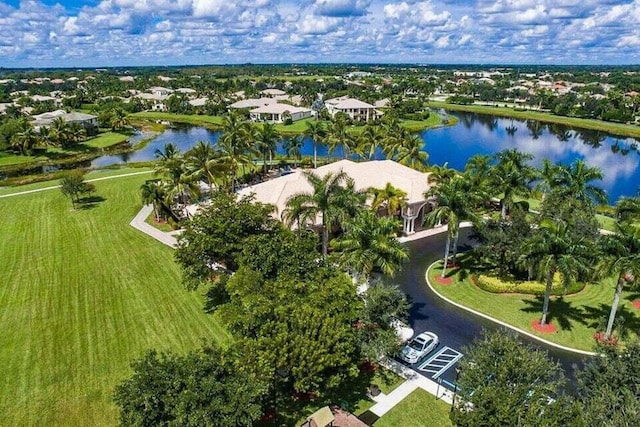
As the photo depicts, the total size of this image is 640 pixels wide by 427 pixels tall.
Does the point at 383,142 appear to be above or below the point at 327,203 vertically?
below

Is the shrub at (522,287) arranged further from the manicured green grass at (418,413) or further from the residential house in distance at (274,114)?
the residential house in distance at (274,114)

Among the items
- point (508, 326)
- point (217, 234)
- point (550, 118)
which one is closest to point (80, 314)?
point (217, 234)

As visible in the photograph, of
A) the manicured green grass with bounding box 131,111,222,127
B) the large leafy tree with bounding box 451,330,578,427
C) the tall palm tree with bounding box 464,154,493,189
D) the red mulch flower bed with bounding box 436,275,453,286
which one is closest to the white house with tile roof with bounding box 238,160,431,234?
the tall palm tree with bounding box 464,154,493,189

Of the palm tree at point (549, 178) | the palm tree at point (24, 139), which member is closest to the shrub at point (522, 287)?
the palm tree at point (549, 178)

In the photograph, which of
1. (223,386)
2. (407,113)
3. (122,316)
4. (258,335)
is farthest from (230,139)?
(407,113)

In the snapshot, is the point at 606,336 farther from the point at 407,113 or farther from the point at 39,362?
the point at 407,113

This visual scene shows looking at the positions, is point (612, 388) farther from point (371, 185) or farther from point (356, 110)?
point (356, 110)
